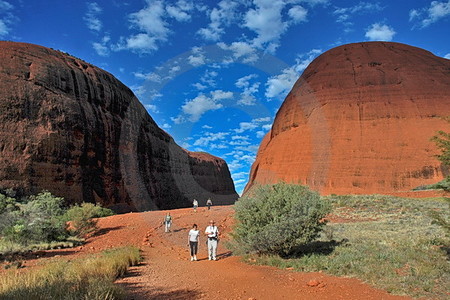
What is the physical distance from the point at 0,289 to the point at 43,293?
3.70 ft

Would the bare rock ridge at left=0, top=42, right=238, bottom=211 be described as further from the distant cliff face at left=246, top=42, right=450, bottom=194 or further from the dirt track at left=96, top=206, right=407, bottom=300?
the dirt track at left=96, top=206, right=407, bottom=300

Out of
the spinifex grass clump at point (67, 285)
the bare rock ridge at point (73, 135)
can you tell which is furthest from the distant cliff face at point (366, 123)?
the spinifex grass clump at point (67, 285)

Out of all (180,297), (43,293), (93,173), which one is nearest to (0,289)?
(43,293)

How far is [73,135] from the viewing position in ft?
96.1

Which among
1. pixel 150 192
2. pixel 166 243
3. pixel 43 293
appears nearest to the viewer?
pixel 43 293

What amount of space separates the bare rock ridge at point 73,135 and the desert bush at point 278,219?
22.1 m

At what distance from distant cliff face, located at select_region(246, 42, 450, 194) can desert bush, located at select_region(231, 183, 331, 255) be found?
24247 mm

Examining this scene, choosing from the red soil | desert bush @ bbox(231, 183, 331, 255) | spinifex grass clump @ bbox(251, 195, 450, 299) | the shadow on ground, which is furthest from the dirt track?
the shadow on ground

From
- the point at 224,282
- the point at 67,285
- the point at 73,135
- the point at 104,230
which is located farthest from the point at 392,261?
the point at 73,135

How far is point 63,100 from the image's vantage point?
29.3 m

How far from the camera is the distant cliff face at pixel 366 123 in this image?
3128cm

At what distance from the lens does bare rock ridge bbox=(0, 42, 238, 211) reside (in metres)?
25.2

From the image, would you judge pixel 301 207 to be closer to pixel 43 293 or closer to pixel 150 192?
pixel 43 293

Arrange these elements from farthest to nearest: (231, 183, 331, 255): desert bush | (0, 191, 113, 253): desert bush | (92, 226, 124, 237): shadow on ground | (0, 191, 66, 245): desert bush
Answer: (92, 226, 124, 237): shadow on ground, (0, 191, 66, 245): desert bush, (0, 191, 113, 253): desert bush, (231, 183, 331, 255): desert bush
